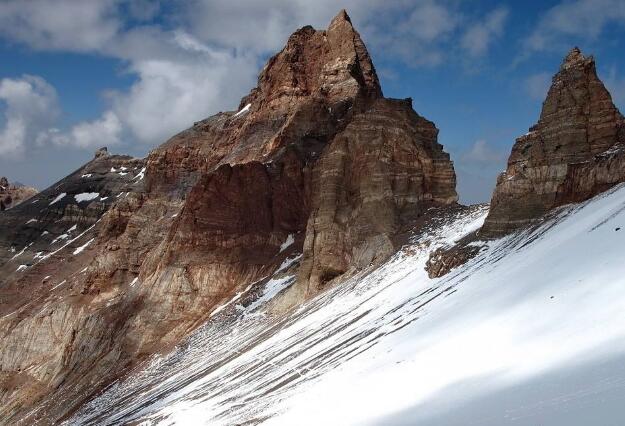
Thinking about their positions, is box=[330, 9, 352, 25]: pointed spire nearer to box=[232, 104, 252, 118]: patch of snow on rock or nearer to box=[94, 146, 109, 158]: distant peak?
box=[232, 104, 252, 118]: patch of snow on rock

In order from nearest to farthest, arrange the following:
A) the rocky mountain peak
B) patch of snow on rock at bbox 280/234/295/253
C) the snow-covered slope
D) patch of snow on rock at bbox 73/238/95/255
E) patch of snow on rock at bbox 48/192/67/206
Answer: the snow-covered slope, patch of snow on rock at bbox 280/234/295/253, the rocky mountain peak, patch of snow on rock at bbox 73/238/95/255, patch of snow on rock at bbox 48/192/67/206

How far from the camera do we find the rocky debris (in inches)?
5650

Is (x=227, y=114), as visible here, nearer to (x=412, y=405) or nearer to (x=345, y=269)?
(x=345, y=269)

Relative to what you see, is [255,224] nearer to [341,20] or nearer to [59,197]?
[341,20]

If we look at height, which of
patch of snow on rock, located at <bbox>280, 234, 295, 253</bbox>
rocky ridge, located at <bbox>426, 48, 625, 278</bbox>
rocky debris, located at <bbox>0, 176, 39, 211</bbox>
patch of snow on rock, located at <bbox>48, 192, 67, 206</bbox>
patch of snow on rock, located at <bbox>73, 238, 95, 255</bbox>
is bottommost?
rocky ridge, located at <bbox>426, 48, 625, 278</bbox>

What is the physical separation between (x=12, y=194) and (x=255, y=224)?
11279 centimetres

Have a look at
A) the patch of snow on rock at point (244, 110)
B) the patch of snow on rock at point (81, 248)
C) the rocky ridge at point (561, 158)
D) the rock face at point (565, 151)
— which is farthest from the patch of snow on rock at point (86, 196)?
the rock face at point (565, 151)

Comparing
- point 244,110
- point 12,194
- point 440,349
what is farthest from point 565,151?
point 12,194

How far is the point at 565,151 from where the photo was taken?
34.0 metres

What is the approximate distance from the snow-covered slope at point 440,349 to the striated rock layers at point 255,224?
7132 millimetres

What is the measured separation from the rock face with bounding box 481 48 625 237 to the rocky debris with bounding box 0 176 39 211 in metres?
135

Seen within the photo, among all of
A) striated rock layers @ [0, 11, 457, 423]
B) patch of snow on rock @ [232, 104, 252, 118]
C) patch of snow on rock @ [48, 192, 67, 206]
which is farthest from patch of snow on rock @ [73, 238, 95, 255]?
patch of snow on rock @ [232, 104, 252, 118]

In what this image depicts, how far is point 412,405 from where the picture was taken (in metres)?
16.2

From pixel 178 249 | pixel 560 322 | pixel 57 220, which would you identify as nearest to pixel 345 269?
pixel 178 249
